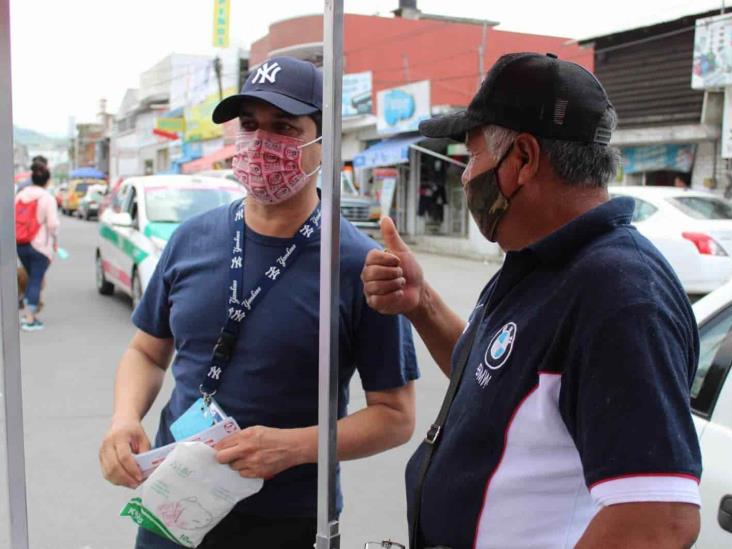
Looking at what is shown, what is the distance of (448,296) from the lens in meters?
12.8

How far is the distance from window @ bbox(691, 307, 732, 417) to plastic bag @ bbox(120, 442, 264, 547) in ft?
5.38

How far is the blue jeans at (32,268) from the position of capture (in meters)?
9.17

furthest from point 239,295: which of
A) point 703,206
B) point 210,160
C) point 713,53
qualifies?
point 210,160

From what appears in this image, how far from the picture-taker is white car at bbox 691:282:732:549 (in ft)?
7.99

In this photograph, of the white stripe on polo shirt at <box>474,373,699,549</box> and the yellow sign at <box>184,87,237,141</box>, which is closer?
the white stripe on polo shirt at <box>474,373,699,549</box>

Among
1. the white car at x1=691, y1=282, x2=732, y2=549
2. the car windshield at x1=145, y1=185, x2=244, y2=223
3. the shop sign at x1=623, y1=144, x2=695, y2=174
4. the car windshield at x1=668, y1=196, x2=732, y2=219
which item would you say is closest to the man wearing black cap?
the white car at x1=691, y1=282, x2=732, y2=549

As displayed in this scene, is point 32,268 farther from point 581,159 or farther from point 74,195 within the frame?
point 74,195

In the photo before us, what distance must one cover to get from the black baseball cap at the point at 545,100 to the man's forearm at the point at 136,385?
4.11ft

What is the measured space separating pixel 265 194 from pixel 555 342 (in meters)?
1.08

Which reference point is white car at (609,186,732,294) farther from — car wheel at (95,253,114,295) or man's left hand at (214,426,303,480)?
man's left hand at (214,426,303,480)

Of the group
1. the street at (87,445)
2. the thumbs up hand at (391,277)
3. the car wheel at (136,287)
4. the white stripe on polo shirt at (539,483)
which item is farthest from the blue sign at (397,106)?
the white stripe on polo shirt at (539,483)

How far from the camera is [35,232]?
910 centimetres

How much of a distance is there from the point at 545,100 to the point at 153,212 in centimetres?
873

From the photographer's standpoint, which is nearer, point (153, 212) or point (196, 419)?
point (196, 419)
